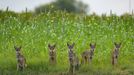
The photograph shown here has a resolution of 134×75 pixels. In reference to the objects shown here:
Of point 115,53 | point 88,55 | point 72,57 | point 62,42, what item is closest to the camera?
point 72,57

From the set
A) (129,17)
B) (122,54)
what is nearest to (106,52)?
(122,54)

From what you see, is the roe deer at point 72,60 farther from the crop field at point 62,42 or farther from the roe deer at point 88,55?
the roe deer at point 88,55

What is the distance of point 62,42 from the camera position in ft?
71.1

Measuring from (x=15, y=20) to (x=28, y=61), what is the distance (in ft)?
15.8

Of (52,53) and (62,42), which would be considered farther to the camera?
(62,42)

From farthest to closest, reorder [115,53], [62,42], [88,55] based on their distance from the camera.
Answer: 1. [62,42]
2. [115,53]
3. [88,55]

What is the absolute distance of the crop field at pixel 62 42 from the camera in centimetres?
1852

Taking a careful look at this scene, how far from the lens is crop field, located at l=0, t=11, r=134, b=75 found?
18516mm

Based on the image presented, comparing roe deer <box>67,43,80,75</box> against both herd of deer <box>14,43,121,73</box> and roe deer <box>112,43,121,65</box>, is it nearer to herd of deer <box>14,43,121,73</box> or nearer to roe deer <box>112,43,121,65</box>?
herd of deer <box>14,43,121,73</box>

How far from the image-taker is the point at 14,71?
1803cm

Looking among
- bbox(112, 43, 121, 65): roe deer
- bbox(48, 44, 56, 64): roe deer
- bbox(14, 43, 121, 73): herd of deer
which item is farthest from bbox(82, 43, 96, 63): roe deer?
bbox(48, 44, 56, 64): roe deer

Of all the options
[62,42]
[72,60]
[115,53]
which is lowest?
[72,60]

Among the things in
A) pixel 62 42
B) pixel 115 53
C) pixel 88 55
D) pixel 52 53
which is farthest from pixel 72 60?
pixel 62 42

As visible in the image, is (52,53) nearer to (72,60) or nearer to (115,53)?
(72,60)
